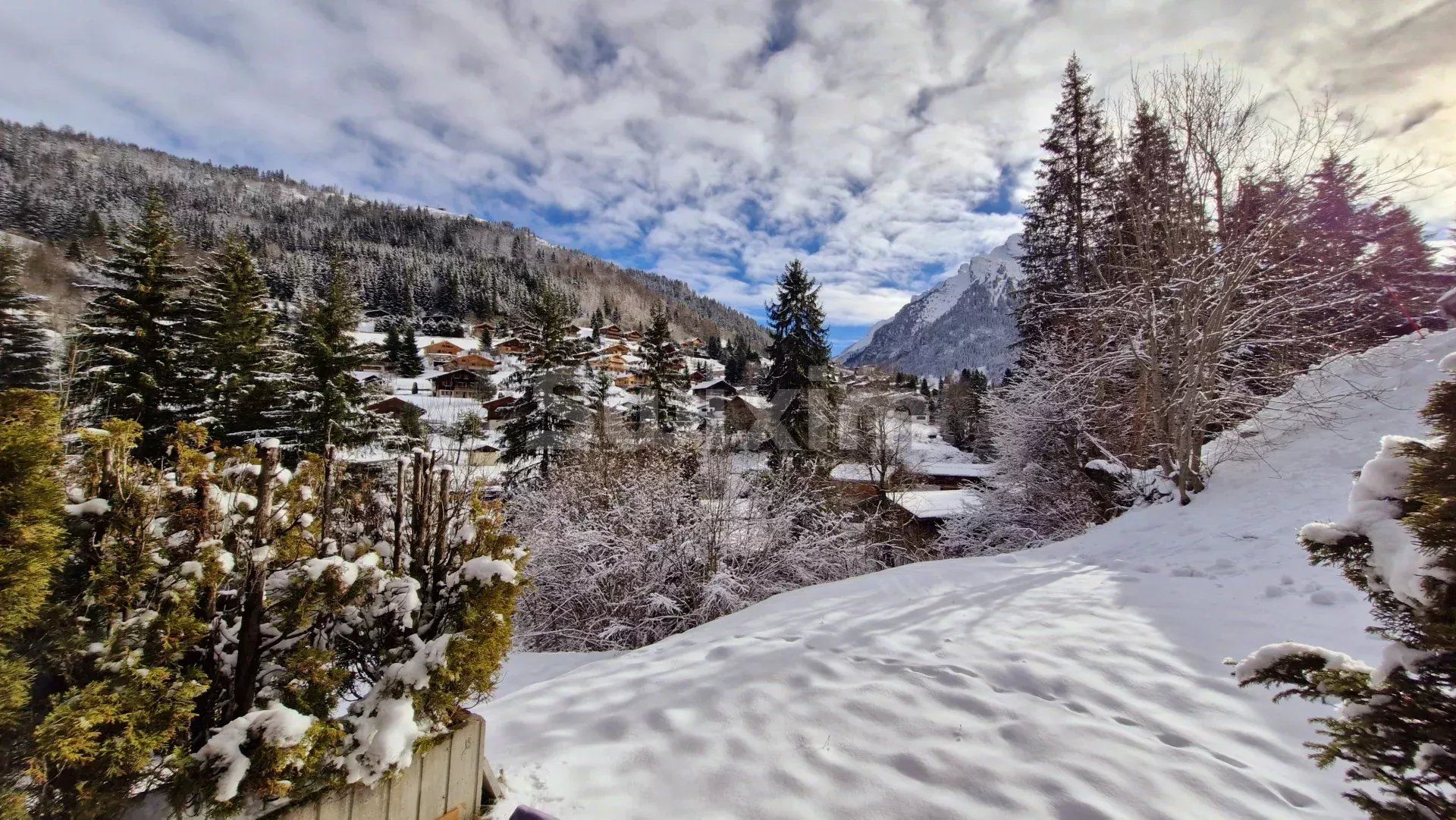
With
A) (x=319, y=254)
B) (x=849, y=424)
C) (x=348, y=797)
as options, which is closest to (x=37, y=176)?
(x=319, y=254)

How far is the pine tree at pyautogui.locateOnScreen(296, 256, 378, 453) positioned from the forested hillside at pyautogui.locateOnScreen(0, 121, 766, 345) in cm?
5752

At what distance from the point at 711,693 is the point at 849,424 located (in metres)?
19.4

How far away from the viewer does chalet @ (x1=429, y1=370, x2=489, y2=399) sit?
5575 centimetres

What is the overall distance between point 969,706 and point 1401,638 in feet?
6.81

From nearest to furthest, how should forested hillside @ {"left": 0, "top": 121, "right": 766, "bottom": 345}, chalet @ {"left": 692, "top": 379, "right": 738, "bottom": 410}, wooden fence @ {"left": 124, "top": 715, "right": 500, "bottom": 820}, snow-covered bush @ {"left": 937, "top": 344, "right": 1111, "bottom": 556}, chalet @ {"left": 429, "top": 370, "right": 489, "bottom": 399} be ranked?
wooden fence @ {"left": 124, "top": 715, "right": 500, "bottom": 820}, snow-covered bush @ {"left": 937, "top": 344, "right": 1111, "bottom": 556}, chalet @ {"left": 692, "top": 379, "right": 738, "bottom": 410}, chalet @ {"left": 429, "top": 370, "right": 489, "bottom": 399}, forested hillside @ {"left": 0, "top": 121, "right": 766, "bottom": 345}

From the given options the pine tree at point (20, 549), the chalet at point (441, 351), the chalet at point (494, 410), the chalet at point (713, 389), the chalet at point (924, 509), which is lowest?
the chalet at point (924, 509)

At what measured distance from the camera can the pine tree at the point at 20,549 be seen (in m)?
1.54

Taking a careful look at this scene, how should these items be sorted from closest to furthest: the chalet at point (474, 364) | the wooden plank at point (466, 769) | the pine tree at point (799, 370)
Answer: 1. the wooden plank at point (466, 769)
2. the pine tree at point (799, 370)
3. the chalet at point (474, 364)

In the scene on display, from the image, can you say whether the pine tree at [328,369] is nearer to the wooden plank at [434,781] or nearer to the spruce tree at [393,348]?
the wooden plank at [434,781]

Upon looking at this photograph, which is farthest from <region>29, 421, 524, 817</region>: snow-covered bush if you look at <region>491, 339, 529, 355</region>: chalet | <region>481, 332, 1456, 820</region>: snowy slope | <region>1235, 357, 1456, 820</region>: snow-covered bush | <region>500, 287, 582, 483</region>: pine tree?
<region>491, 339, 529, 355</region>: chalet

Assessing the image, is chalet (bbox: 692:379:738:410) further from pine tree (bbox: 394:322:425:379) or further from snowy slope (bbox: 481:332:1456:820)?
snowy slope (bbox: 481:332:1456:820)

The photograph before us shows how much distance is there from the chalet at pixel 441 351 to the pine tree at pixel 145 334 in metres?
57.8

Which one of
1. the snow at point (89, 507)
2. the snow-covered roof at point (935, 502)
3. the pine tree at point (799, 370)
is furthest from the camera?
the pine tree at point (799, 370)

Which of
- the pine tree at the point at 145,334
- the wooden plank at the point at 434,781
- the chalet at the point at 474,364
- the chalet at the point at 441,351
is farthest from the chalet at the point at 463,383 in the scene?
the wooden plank at the point at 434,781
